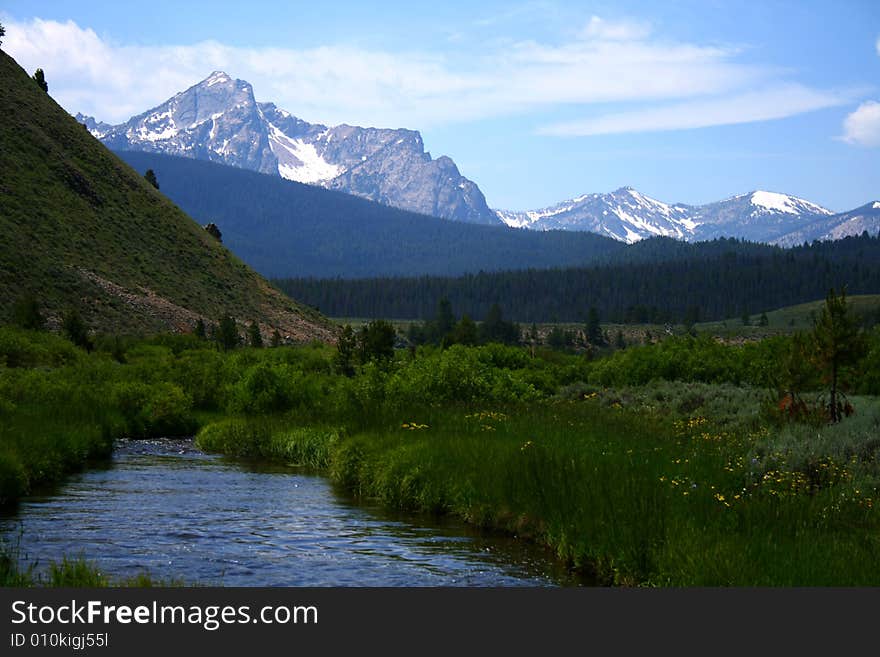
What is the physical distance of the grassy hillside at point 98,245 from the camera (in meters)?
88.5

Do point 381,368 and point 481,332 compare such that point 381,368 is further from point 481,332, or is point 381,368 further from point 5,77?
point 481,332

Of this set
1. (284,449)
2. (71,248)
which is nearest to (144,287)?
(71,248)

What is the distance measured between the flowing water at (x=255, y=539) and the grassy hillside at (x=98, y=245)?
61.3m

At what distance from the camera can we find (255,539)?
58.6 feet

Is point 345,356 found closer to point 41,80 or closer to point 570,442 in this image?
point 570,442

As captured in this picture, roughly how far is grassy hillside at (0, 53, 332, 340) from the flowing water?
6131 cm

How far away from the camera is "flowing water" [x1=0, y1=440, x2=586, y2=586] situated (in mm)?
15102

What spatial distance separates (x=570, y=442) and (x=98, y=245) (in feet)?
285

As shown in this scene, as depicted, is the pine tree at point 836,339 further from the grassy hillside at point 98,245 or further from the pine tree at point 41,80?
the pine tree at point 41,80

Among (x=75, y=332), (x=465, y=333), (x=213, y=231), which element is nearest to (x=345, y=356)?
(x=75, y=332)

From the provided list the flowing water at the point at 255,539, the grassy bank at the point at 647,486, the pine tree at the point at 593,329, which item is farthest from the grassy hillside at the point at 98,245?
the grassy bank at the point at 647,486

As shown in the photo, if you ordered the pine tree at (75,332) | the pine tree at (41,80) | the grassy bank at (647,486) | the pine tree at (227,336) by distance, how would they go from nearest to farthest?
the grassy bank at (647,486) → the pine tree at (75,332) → the pine tree at (227,336) → the pine tree at (41,80)

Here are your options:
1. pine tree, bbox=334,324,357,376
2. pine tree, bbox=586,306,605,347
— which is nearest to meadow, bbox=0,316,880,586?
pine tree, bbox=334,324,357,376

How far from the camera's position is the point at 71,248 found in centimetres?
9550
